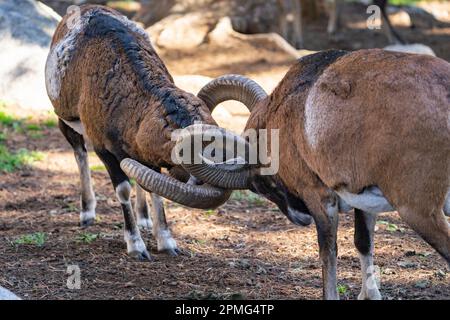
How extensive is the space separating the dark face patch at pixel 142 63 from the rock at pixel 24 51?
5243 millimetres

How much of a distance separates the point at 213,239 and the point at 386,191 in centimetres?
319

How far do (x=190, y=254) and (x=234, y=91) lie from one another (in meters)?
1.52

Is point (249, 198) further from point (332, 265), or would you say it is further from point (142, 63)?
point (332, 265)

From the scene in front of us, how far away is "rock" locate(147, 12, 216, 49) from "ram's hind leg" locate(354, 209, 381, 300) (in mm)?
9541

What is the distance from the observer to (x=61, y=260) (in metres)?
7.91

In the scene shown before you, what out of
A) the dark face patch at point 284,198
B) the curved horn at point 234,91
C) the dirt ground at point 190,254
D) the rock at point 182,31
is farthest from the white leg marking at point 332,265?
the rock at point 182,31

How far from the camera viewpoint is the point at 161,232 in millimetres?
8227

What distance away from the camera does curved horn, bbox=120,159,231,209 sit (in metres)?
6.82

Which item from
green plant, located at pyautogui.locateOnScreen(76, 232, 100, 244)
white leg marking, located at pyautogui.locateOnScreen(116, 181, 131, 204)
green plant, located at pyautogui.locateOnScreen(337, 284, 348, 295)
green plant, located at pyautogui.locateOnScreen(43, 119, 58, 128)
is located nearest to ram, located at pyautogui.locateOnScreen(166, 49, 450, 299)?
green plant, located at pyautogui.locateOnScreen(337, 284, 348, 295)

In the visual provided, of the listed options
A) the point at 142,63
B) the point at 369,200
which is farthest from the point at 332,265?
the point at 142,63

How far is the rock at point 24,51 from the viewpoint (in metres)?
13.6

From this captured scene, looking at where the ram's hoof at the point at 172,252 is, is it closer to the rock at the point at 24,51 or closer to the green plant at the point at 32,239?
the green plant at the point at 32,239

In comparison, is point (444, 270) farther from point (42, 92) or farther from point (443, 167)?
point (42, 92)
